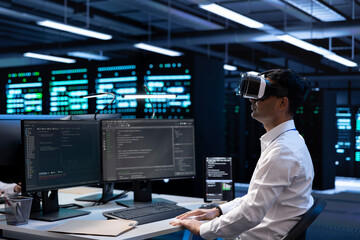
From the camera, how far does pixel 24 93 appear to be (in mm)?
6004

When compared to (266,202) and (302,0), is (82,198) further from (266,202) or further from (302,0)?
(302,0)

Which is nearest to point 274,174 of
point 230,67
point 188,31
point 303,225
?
point 303,225

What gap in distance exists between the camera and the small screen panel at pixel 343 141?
497 centimetres

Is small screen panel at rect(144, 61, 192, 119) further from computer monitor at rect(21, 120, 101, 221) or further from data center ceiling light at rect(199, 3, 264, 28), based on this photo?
computer monitor at rect(21, 120, 101, 221)

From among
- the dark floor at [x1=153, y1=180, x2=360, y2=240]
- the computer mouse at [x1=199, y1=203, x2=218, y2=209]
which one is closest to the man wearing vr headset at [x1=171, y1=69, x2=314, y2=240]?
the computer mouse at [x1=199, y1=203, x2=218, y2=209]

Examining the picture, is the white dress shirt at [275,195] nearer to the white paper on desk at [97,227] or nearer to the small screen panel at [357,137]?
the white paper on desk at [97,227]

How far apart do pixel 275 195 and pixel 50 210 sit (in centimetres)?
124

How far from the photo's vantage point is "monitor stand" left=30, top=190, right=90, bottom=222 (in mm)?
2320

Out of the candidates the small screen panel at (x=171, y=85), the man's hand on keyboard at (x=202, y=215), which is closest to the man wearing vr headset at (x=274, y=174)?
the man's hand on keyboard at (x=202, y=215)

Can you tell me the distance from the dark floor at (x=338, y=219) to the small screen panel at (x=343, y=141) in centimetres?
27

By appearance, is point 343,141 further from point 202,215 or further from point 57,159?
point 57,159

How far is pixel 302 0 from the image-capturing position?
6.28 meters

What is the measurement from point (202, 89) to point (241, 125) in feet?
10.8

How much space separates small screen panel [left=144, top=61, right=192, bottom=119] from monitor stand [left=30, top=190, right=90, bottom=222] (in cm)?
254
